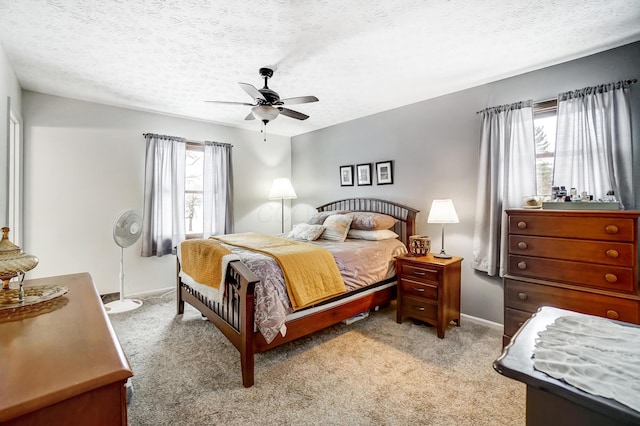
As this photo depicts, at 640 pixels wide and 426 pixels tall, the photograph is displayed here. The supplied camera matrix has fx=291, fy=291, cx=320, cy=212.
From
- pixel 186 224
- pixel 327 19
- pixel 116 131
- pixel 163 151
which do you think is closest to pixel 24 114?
pixel 116 131

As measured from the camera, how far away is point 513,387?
209cm

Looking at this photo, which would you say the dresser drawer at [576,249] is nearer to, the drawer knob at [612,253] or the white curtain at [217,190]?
the drawer knob at [612,253]

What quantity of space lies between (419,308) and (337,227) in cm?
134

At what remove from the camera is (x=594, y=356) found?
0.81 metres

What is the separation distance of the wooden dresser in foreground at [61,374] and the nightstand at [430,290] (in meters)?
2.66

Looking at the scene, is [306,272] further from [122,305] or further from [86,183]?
[86,183]

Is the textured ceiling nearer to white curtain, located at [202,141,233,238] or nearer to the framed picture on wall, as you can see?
the framed picture on wall

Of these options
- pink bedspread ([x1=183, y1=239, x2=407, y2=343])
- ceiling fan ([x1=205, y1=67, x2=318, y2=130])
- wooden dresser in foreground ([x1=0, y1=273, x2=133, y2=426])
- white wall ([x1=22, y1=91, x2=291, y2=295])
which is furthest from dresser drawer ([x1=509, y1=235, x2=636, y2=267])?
white wall ([x1=22, y1=91, x2=291, y2=295])

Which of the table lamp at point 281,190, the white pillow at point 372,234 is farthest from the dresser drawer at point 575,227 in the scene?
the table lamp at point 281,190

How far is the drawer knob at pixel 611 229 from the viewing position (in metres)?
2.03

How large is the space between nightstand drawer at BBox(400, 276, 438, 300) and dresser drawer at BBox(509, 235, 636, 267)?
2.59ft

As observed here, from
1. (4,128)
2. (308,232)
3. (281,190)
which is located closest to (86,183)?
(4,128)

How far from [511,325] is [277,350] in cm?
205

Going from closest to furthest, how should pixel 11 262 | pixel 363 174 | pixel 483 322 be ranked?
pixel 11 262, pixel 483 322, pixel 363 174
